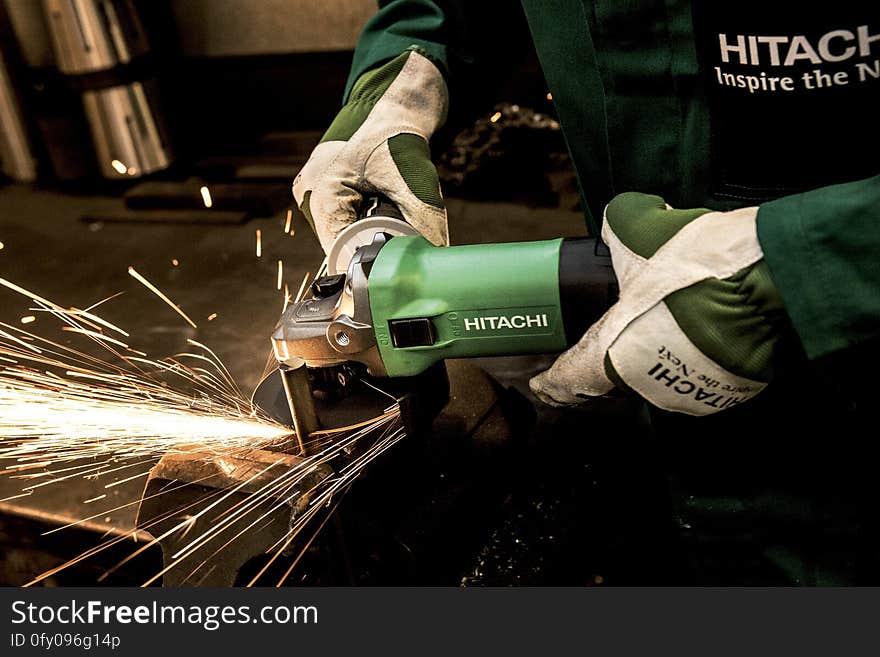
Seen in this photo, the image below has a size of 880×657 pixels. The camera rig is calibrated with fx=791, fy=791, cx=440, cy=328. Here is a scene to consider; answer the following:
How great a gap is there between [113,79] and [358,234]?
2.44m

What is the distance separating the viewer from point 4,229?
10.4 ft

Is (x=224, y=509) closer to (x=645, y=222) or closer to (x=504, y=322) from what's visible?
(x=504, y=322)

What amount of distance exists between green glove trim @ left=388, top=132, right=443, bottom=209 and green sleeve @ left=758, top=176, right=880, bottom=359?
2.15ft

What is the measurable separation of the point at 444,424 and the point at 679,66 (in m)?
0.77

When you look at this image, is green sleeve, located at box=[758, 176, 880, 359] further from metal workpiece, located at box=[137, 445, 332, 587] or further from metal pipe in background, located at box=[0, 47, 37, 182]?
metal pipe in background, located at box=[0, 47, 37, 182]

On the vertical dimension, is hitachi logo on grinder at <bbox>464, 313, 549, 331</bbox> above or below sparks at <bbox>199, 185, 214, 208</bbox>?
above

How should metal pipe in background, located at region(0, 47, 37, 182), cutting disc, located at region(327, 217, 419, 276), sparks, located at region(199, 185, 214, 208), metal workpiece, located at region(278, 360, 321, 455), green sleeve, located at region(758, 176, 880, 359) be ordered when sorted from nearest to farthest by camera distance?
green sleeve, located at region(758, 176, 880, 359) → metal workpiece, located at region(278, 360, 321, 455) → cutting disc, located at region(327, 217, 419, 276) → sparks, located at region(199, 185, 214, 208) → metal pipe in background, located at region(0, 47, 37, 182)

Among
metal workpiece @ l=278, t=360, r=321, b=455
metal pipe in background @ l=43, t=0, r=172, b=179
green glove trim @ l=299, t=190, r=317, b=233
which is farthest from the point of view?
metal pipe in background @ l=43, t=0, r=172, b=179

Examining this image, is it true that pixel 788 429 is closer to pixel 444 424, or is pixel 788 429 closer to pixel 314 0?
pixel 444 424

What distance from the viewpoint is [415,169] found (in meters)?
1.49

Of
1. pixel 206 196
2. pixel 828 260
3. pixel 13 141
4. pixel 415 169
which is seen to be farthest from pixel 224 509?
pixel 13 141

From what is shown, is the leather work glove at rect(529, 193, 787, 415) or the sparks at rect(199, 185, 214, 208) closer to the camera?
the leather work glove at rect(529, 193, 787, 415)

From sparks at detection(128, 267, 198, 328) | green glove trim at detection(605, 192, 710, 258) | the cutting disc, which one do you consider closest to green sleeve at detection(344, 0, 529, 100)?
the cutting disc

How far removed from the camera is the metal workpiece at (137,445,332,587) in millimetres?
1325
